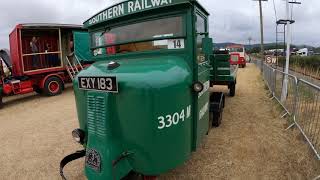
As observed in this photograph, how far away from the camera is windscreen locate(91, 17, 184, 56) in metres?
3.75

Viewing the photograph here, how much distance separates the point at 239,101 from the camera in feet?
32.6

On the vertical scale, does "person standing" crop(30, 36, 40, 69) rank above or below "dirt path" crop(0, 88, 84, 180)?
above

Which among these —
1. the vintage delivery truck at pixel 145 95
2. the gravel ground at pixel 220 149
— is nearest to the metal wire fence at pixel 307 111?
the gravel ground at pixel 220 149

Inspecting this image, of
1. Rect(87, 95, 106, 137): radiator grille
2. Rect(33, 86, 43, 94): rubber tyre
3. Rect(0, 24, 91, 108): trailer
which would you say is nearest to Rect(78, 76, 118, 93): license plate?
Rect(87, 95, 106, 137): radiator grille

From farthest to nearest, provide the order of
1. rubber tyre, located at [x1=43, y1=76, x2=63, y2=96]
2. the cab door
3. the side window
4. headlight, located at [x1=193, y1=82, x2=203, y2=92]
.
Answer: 1. rubber tyre, located at [x1=43, y1=76, x2=63, y2=96]
2. the side window
3. the cab door
4. headlight, located at [x1=193, y1=82, x2=203, y2=92]

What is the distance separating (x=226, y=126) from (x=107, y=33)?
3.83 metres

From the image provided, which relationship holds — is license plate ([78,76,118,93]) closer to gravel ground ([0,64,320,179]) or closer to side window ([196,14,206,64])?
side window ([196,14,206,64])

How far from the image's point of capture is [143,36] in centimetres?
396

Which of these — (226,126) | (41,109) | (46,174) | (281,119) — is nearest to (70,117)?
(41,109)

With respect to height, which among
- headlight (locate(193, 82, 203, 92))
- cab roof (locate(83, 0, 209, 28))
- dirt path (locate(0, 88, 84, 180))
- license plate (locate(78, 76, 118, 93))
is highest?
cab roof (locate(83, 0, 209, 28))

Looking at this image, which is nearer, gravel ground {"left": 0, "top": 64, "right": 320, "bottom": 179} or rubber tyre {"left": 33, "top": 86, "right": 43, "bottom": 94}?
gravel ground {"left": 0, "top": 64, "right": 320, "bottom": 179}

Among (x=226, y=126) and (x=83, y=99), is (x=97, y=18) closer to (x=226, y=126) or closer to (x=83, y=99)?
(x=83, y=99)

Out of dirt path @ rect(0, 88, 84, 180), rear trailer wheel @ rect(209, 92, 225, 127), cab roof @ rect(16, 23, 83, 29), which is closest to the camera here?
dirt path @ rect(0, 88, 84, 180)

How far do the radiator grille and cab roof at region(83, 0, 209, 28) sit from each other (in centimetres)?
133
